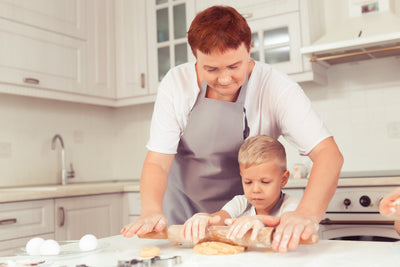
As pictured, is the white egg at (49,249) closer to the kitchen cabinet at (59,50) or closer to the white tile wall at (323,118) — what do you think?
the kitchen cabinet at (59,50)

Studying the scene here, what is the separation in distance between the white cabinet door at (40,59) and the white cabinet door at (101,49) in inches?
3.1

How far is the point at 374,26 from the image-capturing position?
247cm

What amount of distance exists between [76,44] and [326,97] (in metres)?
1.60

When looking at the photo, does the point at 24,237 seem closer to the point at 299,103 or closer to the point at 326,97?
the point at 299,103

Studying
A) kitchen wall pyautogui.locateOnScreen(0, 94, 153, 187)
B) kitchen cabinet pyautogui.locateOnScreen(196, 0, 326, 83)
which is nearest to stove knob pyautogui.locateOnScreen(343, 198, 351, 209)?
kitchen cabinet pyautogui.locateOnScreen(196, 0, 326, 83)

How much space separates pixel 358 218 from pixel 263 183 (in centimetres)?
100

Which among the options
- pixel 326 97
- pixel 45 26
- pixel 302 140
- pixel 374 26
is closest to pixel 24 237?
pixel 45 26

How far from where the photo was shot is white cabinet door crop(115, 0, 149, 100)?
10.3 feet

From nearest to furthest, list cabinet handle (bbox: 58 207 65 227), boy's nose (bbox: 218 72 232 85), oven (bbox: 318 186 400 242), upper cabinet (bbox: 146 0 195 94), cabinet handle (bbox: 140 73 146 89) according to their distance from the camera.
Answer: boy's nose (bbox: 218 72 232 85), oven (bbox: 318 186 400 242), cabinet handle (bbox: 58 207 65 227), upper cabinet (bbox: 146 0 195 94), cabinet handle (bbox: 140 73 146 89)

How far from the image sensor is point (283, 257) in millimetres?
875

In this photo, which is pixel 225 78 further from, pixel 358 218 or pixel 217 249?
pixel 358 218

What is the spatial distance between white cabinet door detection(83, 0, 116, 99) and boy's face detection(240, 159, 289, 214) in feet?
6.18

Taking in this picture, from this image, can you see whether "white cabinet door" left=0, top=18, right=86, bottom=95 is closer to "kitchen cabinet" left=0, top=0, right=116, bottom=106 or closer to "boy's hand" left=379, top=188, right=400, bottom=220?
"kitchen cabinet" left=0, top=0, right=116, bottom=106

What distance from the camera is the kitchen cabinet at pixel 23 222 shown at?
2109 millimetres
